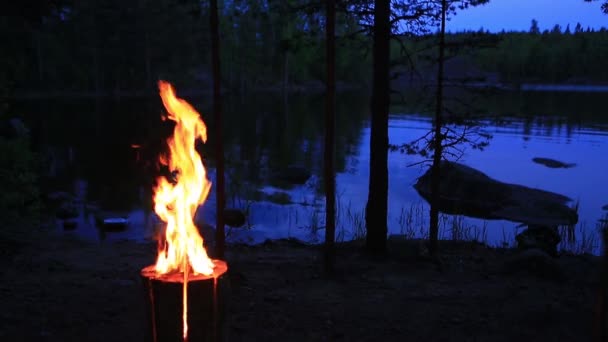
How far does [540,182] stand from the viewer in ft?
101

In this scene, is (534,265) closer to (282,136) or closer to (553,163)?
(553,163)

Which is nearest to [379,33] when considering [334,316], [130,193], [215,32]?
[215,32]

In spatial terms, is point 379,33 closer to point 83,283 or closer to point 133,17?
point 83,283

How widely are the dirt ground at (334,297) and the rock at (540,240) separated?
168cm

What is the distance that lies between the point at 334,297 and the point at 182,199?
4184 mm

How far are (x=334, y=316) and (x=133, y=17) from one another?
7653cm

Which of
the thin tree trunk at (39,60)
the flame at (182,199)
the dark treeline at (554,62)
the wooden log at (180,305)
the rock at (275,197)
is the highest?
the dark treeline at (554,62)

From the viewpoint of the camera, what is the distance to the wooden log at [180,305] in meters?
5.39

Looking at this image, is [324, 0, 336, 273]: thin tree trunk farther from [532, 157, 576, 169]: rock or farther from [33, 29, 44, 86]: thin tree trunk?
[33, 29, 44, 86]: thin tree trunk

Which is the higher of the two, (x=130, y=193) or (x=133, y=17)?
(x=133, y=17)

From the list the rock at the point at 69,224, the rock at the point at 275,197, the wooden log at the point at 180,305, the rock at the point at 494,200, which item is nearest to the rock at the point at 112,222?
the rock at the point at 69,224

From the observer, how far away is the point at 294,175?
29.1 metres

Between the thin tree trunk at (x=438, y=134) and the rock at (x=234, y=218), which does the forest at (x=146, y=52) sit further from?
the rock at (x=234, y=218)

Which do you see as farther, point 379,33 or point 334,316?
point 379,33
